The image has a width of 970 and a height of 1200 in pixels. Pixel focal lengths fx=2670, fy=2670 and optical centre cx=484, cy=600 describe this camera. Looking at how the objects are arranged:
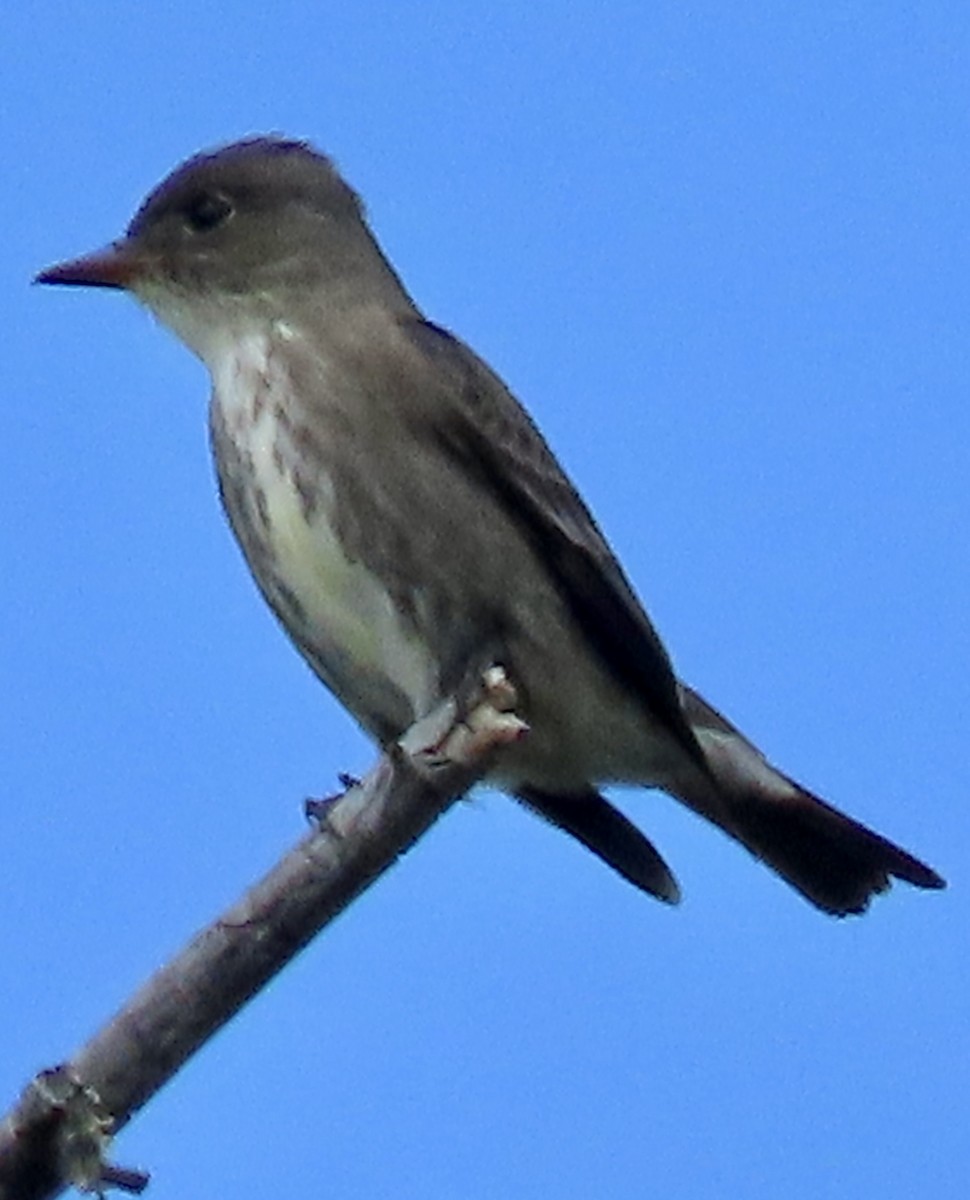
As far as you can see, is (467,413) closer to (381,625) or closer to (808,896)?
(381,625)

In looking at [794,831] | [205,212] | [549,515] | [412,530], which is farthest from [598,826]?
[205,212]

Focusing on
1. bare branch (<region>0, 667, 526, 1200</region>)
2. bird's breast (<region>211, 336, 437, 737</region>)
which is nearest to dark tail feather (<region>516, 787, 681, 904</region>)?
bird's breast (<region>211, 336, 437, 737</region>)

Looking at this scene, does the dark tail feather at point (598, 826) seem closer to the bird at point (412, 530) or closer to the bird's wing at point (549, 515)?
the bird at point (412, 530)

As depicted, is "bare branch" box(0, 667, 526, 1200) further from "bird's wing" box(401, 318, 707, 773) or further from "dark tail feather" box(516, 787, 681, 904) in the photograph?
"dark tail feather" box(516, 787, 681, 904)

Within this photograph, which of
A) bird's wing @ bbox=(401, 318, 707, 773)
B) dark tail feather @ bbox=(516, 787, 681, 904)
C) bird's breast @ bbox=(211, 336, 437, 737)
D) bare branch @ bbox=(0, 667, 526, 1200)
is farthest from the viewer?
dark tail feather @ bbox=(516, 787, 681, 904)

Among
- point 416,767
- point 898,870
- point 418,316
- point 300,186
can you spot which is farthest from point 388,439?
point 416,767

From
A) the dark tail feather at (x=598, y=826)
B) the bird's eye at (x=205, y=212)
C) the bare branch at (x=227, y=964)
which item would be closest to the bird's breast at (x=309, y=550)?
the dark tail feather at (x=598, y=826)
